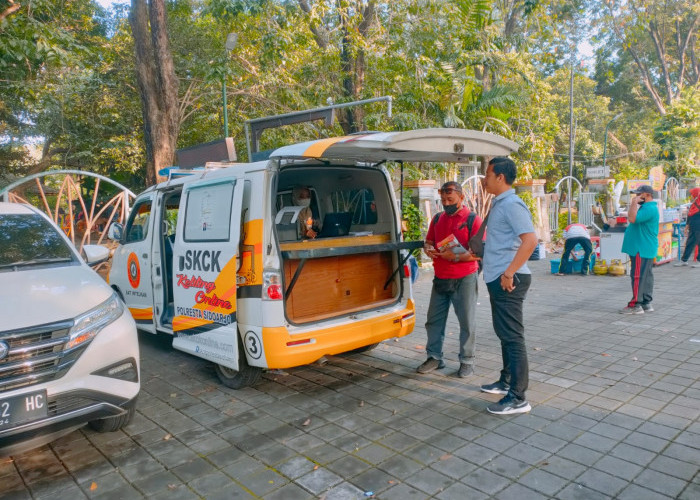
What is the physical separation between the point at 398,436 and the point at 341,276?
1.66 meters

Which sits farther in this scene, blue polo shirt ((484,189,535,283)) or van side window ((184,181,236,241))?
van side window ((184,181,236,241))

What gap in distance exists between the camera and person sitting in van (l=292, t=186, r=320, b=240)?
16.5ft

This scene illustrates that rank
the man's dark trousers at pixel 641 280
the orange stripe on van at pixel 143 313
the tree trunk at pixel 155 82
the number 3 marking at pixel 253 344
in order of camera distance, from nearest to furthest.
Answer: the number 3 marking at pixel 253 344 < the orange stripe on van at pixel 143 313 < the man's dark trousers at pixel 641 280 < the tree trunk at pixel 155 82

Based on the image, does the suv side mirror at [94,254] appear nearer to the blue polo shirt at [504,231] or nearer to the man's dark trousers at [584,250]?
the blue polo shirt at [504,231]

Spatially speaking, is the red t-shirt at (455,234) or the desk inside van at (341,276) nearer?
the desk inside van at (341,276)

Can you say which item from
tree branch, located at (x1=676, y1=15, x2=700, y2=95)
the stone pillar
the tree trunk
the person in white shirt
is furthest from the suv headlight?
tree branch, located at (x1=676, y1=15, x2=700, y2=95)

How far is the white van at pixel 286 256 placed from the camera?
413cm

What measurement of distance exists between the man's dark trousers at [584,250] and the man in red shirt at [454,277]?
681 cm

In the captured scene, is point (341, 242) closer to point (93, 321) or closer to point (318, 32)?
point (93, 321)

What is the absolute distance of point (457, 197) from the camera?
187 inches

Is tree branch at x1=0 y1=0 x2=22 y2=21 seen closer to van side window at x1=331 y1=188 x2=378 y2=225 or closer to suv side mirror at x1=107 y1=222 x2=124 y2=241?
suv side mirror at x1=107 y1=222 x2=124 y2=241

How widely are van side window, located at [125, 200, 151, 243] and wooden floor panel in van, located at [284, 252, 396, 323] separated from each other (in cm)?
234

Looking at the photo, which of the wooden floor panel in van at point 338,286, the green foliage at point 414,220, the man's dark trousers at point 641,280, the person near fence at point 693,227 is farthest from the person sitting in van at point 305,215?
the person near fence at point 693,227

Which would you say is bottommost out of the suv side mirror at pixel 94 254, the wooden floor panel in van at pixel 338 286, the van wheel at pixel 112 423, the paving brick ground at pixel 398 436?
the paving brick ground at pixel 398 436
